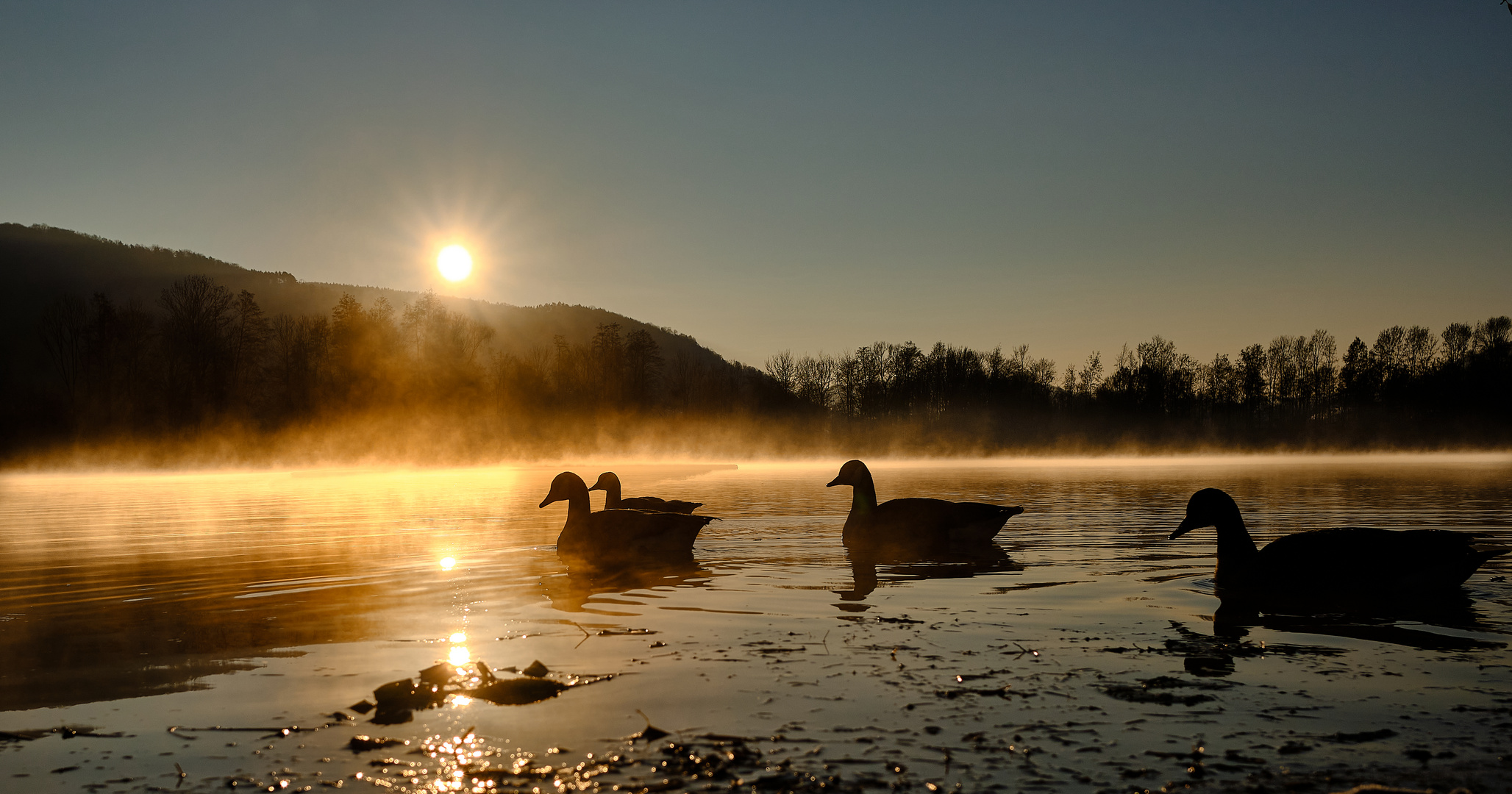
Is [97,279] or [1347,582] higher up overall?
[97,279]

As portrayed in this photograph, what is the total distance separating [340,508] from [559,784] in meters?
22.9

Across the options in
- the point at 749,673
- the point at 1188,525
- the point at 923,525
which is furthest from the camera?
the point at 923,525

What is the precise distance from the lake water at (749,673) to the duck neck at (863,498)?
95 cm

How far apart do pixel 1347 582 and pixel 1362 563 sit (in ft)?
0.76

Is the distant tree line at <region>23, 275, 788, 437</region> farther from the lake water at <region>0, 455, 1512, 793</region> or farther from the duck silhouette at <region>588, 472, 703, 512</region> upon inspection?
the lake water at <region>0, 455, 1512, 793</region>

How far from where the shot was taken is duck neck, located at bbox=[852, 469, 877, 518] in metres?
14.1

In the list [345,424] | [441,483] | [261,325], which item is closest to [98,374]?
[261,325]

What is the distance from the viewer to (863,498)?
14367mm

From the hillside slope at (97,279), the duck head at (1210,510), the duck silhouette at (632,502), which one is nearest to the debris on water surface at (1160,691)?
the duck head at (1210,510)

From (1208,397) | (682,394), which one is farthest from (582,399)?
(1208,397)

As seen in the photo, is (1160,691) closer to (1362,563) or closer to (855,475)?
(1362,563)

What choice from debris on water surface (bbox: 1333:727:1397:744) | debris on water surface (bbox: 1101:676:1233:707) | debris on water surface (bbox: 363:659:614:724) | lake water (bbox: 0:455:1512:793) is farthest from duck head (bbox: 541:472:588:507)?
debris on water surface (bbox: 1333:727:1397:744)

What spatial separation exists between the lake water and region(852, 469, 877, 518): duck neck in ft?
3.12

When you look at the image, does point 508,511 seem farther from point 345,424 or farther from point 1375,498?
point 345,424
